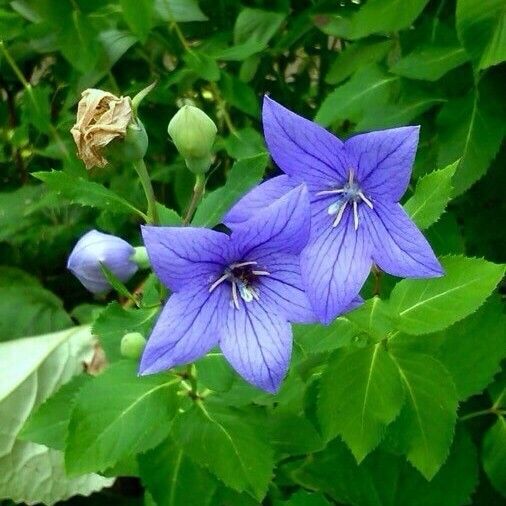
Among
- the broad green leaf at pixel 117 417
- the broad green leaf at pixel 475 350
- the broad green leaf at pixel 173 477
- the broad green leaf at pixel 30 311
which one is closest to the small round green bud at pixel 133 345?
the broad green leaf at pixel 117 417

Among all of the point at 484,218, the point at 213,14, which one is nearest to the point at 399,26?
the point at 484,218

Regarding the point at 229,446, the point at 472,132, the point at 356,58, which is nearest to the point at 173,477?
the point at 229,446

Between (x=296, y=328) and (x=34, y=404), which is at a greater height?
(x=296, y=328)

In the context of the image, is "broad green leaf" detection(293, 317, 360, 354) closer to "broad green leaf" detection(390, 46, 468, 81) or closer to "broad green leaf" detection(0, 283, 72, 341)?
"broad green leaf" detection(390, 46, 468, 81)

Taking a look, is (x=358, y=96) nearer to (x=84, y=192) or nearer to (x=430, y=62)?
(x=430, y=62)

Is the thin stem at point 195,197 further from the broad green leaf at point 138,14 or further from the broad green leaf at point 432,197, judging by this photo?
the broad green leaf at point 138,14

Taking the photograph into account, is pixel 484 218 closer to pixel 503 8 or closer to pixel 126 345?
pixel 503 8
